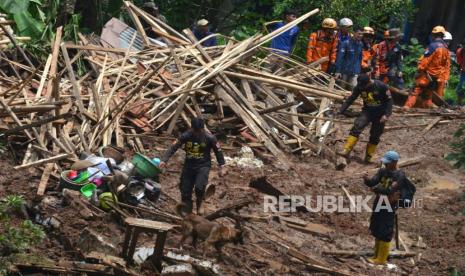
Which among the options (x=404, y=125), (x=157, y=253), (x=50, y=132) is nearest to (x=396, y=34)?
(x=404, y=125)

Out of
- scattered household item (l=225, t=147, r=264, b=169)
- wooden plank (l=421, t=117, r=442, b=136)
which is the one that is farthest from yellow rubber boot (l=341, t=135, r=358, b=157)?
wooden plank (l=421, t=117, r=442, b=136)

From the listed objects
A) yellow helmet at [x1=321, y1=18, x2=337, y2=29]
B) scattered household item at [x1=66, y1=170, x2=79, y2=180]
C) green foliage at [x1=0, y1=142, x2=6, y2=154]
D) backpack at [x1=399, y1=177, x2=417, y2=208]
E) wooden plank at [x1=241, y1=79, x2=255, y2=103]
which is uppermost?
yellow helmet at [x1=321, y1=18, x2=337, y2=29]

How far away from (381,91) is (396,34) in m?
4.28

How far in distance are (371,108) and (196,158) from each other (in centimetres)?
432

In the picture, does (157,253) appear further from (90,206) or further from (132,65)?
(132,65)

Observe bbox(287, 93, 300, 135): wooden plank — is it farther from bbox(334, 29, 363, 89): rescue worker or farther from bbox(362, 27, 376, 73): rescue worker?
bbox(362, 27, 376, 73): rescue worker

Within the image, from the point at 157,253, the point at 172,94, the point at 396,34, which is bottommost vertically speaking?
the point at 157,253

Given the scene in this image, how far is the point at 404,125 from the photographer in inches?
687

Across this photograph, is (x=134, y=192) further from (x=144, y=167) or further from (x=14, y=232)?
(x=14, y=232)

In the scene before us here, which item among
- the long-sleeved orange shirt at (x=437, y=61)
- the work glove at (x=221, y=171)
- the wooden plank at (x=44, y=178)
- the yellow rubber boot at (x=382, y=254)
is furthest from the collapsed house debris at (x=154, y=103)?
the long-sleeved orange shirt at (x=437, y=61)

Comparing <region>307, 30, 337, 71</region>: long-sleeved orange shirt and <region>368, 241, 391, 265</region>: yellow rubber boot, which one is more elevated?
<region>307, 30, 337, 71</region>: long-sleeved orange shirt

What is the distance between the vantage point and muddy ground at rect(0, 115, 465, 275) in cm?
1098

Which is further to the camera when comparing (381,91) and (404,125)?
(404,125)

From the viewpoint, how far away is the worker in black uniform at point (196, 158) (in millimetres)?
11992
